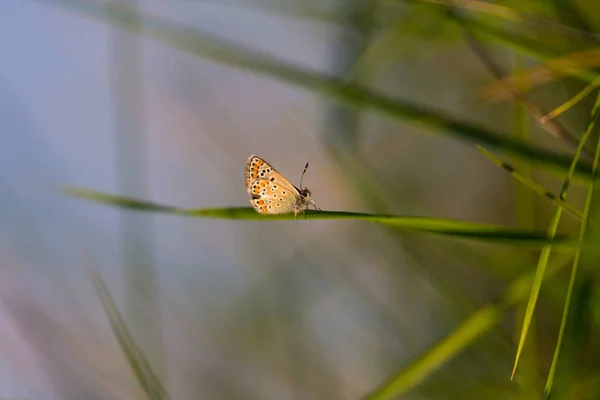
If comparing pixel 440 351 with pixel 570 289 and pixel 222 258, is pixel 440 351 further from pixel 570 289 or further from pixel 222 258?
pixel 222 258

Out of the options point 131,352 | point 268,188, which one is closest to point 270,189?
point 268,188

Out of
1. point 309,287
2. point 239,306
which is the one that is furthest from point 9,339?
point 309,287

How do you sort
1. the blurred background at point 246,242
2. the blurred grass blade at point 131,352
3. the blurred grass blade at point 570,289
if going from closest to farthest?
the blurred grass blade at point 570,289 < the blurred grass blade at point 131,352 < the blurred background at point 246,242

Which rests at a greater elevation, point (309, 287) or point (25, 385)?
point (309, 287)

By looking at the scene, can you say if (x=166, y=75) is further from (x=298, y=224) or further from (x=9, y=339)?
(x=9, y=339)

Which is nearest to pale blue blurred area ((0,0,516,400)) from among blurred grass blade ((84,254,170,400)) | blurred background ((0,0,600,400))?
blurred background ((0,0,600,400))

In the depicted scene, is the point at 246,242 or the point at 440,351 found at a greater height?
the point at 246,242

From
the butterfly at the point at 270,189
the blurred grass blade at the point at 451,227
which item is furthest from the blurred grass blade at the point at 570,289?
the butterfly at the point at 270,189

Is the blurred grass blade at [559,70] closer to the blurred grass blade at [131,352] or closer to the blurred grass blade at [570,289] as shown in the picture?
the blurred grass blade at [570,289]

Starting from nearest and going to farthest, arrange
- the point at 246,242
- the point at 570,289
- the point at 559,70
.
Answer: the point at 570,289 → the point at 559,70 → the point at 246,242

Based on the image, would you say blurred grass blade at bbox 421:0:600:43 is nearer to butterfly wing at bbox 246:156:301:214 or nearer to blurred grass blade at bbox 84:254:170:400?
butterfly wing at bbox 246:156:301:214

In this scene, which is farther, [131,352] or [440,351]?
[131,352]
